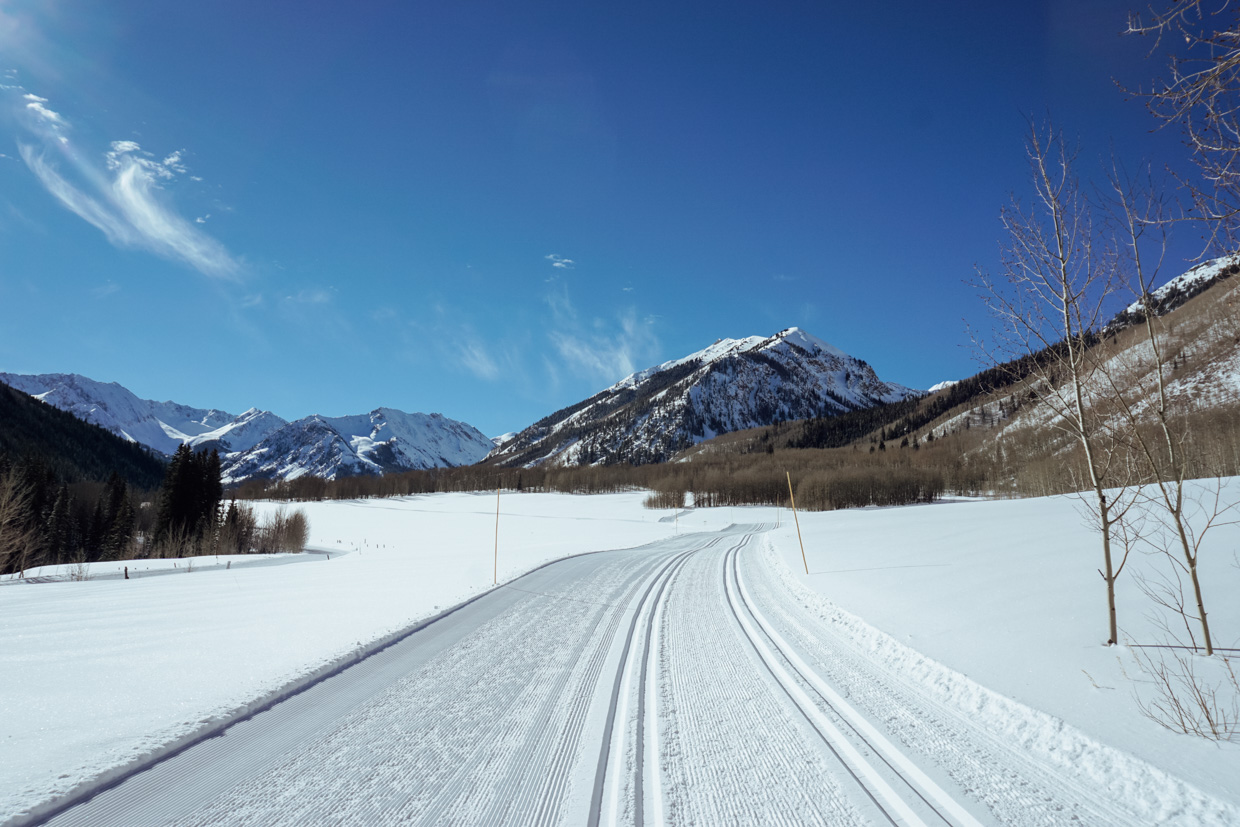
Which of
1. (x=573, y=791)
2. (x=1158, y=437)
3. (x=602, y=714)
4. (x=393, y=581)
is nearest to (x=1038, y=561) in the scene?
(x=1158, y=437)

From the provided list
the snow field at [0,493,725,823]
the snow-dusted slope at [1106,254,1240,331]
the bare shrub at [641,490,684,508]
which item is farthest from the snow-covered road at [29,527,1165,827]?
the bare shrub at [641,490,684,508]

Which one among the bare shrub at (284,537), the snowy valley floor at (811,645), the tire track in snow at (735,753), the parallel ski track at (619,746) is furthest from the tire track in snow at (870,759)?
the bare shrub at (284,537)

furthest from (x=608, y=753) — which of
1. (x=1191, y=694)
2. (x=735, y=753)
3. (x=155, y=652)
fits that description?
(x=155, y=652)

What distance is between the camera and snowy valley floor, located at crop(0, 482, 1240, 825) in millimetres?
3895

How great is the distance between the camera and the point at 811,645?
24.7 ft

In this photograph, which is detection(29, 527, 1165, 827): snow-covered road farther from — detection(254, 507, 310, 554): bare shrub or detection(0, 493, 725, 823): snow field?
detection(254, 507, 310, 554): bare shrub

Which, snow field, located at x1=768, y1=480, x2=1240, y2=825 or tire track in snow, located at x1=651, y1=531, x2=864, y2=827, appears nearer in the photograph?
tire track in snow, located at x1=651, y1=531, x2=864, y2=827

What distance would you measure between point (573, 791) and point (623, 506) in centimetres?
10454

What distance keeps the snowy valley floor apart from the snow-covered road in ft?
1.03

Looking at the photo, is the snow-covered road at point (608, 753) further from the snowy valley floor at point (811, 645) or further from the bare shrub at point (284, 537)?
the bare shrub at point (284, 537)

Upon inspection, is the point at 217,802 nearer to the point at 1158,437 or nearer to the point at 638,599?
the point at 638,599

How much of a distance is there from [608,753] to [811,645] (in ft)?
14.3

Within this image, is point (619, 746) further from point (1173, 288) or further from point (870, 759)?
point (1173, 288)

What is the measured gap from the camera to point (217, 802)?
357cm
